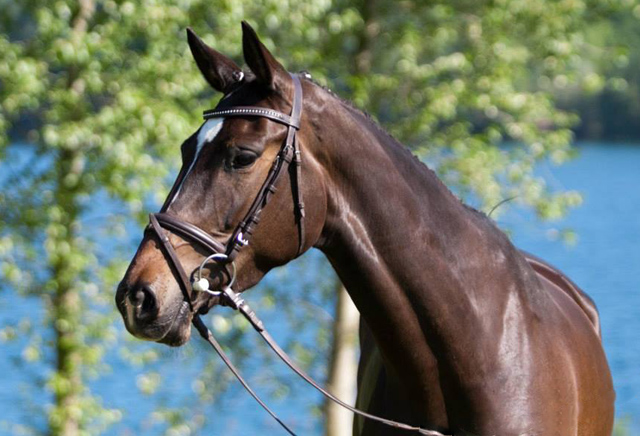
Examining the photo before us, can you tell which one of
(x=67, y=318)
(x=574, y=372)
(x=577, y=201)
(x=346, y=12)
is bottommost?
(x=574, y=372)

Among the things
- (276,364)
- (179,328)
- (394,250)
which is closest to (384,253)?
(394,250)

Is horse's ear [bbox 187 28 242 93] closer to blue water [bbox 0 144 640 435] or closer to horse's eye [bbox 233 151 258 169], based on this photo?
horse's eye [bbox 233 151 258 169]

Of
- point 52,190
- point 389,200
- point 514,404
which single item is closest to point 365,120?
point 389,200

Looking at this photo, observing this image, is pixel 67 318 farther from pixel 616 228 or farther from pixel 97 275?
pixel 616 228

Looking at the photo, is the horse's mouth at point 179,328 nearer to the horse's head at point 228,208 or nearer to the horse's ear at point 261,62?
the horse's head at point 228,208

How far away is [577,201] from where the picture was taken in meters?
8.91

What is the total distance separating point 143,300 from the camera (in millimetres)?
2855

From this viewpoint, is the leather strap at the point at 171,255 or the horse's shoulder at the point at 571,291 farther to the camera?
the horse's shoulder at the point at 571,291

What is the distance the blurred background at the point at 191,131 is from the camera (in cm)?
725

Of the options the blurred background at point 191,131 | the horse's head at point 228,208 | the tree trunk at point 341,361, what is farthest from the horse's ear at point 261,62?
the tree trunk at point 341,361

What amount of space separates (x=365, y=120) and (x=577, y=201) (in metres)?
5.99

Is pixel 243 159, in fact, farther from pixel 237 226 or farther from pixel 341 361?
pixel 341 361

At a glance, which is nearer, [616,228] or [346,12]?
[346,12]

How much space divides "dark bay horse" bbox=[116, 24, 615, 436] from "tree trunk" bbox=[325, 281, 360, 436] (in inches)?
235
